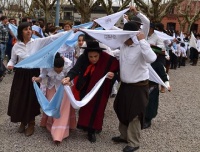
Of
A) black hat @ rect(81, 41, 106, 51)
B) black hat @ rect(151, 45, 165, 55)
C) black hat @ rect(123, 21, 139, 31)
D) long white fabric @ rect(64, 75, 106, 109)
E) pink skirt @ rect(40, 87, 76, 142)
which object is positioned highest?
black hat @ rect(123, 21, 139, 31)

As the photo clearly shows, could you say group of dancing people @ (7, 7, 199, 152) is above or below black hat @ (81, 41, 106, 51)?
below

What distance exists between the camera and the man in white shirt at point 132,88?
14.0ft

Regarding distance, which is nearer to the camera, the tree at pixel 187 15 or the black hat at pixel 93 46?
the black hat at pixel 93 46

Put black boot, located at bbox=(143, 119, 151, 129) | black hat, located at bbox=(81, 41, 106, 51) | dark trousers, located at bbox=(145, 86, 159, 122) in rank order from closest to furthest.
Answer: black hat, located at bbox=(81, 41, 106, 51), dark trousers, located at bbox=(145, 86, 159, 122), black boot, located at bbox=(143, 119, 151, 129)

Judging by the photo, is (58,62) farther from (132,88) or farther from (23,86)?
(132,88)

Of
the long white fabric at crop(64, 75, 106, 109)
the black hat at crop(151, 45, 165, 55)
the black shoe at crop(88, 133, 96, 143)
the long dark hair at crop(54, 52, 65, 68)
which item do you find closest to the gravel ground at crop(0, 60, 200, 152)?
the black shoe at crop(88, 133, 96, 143)

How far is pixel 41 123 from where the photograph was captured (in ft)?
17.5

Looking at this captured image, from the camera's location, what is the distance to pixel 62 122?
15.8 feet

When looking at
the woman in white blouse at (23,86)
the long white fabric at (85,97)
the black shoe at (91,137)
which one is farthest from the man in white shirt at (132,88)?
the woman in white blouse at (23,86)

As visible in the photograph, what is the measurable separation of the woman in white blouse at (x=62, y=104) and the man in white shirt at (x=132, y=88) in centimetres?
89

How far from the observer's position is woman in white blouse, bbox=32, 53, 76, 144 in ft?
15.6

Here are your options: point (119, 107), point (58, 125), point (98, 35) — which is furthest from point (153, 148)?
point (98, 35)

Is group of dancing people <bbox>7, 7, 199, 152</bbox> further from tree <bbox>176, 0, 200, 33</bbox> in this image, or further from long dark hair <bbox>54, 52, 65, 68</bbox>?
tree <bbox>176, 0, 200, 33</bbox>

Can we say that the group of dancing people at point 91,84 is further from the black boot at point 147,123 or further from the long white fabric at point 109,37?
the black boot at point 147,123
